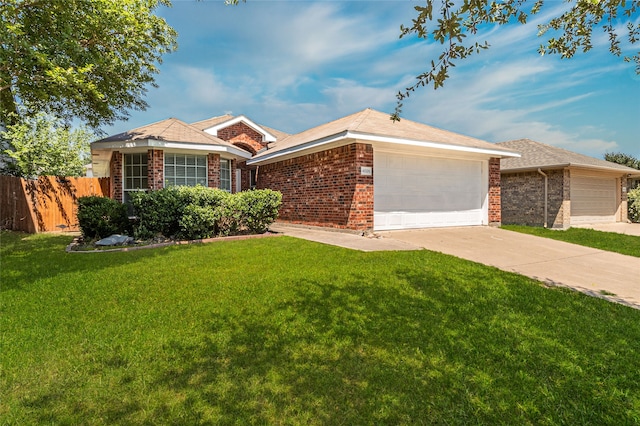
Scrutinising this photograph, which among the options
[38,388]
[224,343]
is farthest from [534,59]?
[38,388]

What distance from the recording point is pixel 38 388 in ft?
8.60

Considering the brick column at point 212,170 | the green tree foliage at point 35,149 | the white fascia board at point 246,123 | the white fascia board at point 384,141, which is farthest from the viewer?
the white fascia board at point 246,123

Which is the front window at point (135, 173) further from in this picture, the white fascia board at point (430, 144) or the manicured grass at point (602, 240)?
the manicured grass at point (602, 240)

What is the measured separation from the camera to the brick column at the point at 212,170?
39.4ft

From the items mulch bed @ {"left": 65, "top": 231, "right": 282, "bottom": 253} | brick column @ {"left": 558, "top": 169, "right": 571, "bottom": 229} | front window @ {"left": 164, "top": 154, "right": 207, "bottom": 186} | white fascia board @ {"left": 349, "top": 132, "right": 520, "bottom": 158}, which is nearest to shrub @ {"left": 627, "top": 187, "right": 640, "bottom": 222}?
brick column @ {"left": 558, "top": 169, "right": 571, "bottom": 229}

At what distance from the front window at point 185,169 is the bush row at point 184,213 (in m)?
2.16

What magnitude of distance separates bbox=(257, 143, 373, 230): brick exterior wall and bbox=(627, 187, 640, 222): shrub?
59.9 ft

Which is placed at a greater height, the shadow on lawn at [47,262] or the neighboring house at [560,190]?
the neighboring house at [560,190]

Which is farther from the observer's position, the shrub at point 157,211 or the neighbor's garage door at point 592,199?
the neighbor's garage door at point 592,199

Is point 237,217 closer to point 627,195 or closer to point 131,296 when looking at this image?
point 131,296

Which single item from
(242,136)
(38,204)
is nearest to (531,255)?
(242,136)

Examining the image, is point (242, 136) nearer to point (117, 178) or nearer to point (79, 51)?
point (117, 178)

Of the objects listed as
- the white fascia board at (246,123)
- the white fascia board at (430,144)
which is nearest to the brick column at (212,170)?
the white fascia board at (430,144)

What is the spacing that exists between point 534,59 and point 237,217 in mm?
7692
